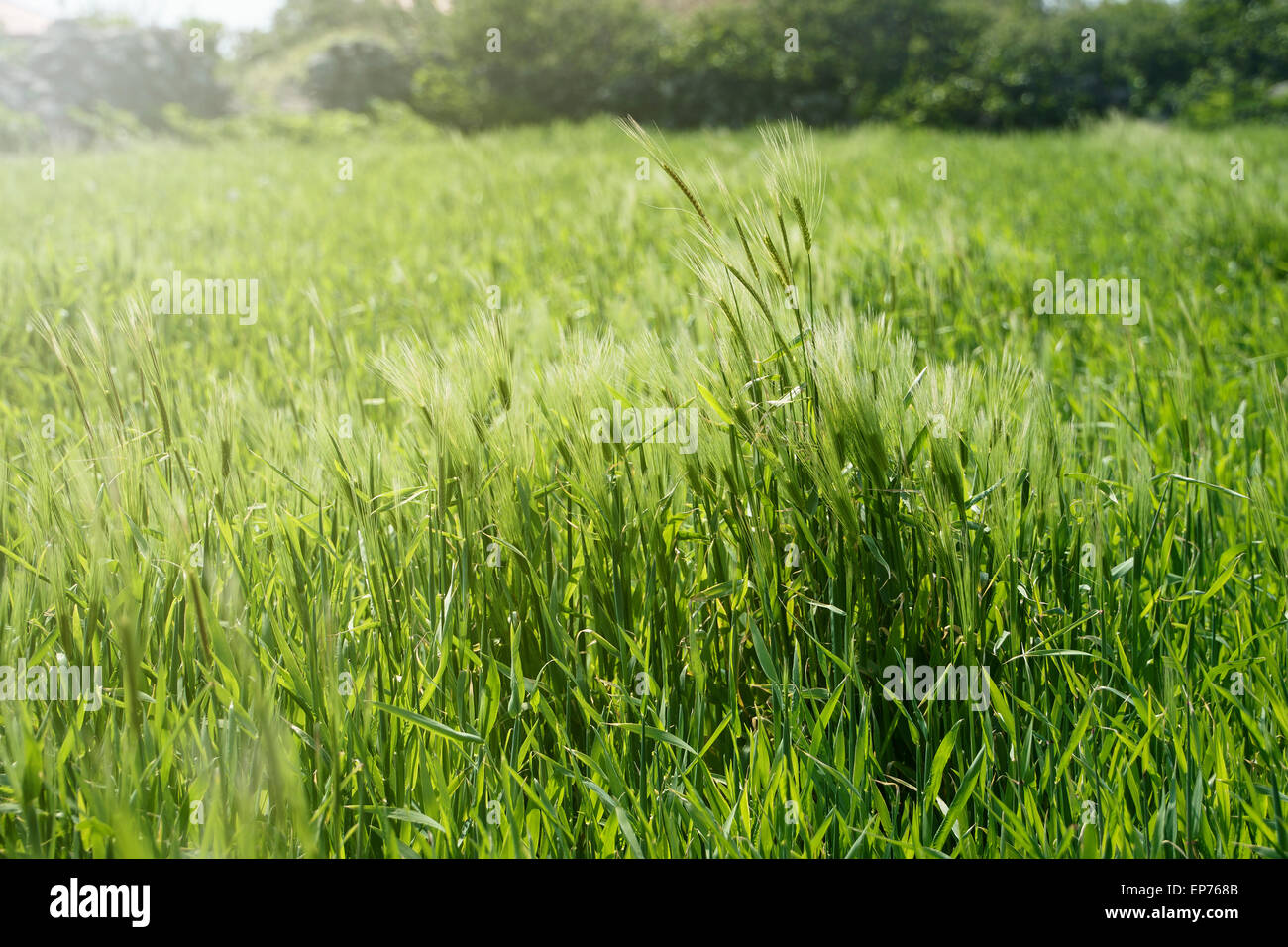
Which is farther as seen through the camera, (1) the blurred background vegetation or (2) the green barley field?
(1) the blurred background vegetation

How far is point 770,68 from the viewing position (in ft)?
50.7

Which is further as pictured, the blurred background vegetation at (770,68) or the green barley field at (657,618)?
the blurred background vegetation at (770,68)

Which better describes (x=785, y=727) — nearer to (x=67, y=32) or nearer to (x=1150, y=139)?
(x=1150, y=139)

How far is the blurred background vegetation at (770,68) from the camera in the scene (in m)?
14.9

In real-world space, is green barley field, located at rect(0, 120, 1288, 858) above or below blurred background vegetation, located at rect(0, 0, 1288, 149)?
below

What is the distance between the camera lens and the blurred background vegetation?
1490 cm

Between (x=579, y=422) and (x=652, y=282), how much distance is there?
1.86m

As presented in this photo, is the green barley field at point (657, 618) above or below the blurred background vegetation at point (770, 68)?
below

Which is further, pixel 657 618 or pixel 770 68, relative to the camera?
pixel 770 68

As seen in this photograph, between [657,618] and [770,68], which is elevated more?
[770,68]
